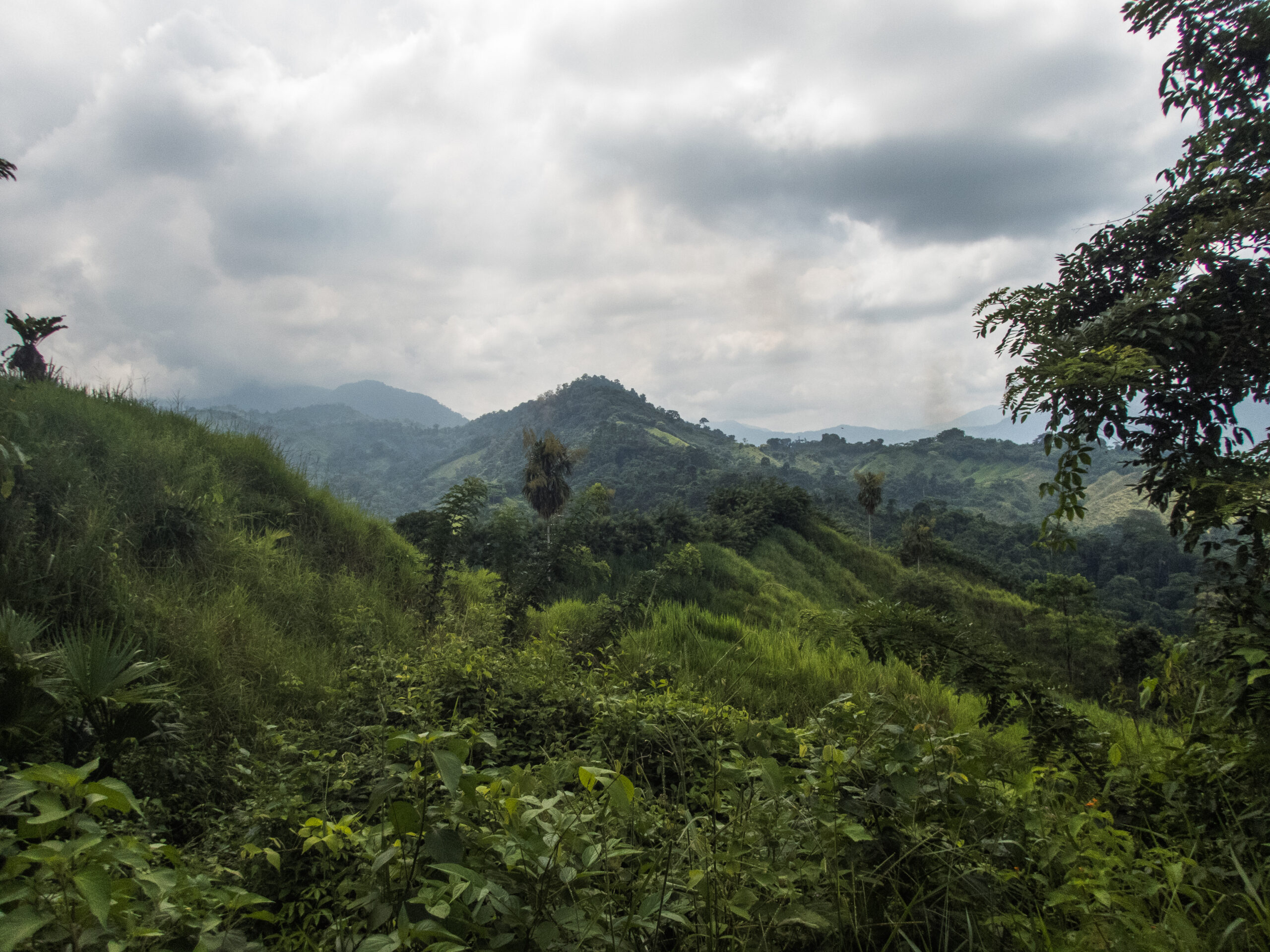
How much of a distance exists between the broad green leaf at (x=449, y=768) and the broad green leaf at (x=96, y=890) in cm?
52

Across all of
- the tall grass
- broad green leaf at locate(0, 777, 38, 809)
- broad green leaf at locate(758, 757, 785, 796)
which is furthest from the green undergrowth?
broad green leaf at locate(758, 757, 785, 796)

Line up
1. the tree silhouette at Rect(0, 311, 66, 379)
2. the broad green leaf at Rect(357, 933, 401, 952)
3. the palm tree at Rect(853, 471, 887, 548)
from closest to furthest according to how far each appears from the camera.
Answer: the broad green leaf at Rect(357, 933, 401, 952), the tree silhouette at Rect(0, 311, 66, 379), the palm tree at Rect(853, 471, 887, 548)

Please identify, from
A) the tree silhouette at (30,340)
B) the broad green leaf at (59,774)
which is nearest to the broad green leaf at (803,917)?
the broad green leaf at (59,774)

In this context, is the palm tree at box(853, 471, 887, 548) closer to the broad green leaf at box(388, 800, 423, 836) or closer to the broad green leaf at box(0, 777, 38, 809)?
the broad green leaf at box(388, 800, 423, 836)

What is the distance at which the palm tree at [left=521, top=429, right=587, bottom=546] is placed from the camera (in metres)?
24.4

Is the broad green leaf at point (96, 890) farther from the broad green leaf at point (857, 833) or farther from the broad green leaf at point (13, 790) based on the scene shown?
the broad green leaf at point (857, 833)

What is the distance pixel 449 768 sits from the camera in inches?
44.9

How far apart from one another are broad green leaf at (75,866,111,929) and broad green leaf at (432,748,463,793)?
0.52 meters

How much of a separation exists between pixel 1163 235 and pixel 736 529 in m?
12.8

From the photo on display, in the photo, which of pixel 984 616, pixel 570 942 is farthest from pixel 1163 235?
pixel 984 616

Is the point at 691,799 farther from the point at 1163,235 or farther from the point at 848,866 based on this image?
the point at 1163,235

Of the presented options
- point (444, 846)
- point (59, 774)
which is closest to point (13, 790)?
point (59, 774)

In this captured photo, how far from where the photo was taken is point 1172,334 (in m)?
2.88

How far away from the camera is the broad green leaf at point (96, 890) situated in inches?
35.9
